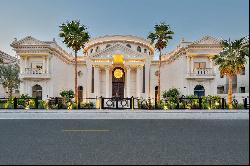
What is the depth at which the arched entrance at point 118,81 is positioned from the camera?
42.6 meters

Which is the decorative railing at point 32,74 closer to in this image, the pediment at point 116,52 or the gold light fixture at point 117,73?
the pediment at point 116,52

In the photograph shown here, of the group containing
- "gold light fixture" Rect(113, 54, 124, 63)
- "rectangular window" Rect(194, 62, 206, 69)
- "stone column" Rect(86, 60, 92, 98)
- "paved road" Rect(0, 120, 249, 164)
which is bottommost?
"paved road" Rect(0, 120, 249, 164)

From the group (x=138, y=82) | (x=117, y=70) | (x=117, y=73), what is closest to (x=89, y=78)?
(x=117, y=73)

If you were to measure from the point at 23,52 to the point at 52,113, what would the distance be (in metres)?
23.2

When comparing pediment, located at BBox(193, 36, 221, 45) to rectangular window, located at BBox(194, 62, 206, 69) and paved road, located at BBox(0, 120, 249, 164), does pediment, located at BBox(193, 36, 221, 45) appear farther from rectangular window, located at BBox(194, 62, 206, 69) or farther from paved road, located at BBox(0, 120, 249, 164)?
paved road, located at BBox(0, 120, 249, 164)

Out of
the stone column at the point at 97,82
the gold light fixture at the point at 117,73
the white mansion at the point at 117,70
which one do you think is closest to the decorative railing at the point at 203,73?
the white mansion at the point at 117,70

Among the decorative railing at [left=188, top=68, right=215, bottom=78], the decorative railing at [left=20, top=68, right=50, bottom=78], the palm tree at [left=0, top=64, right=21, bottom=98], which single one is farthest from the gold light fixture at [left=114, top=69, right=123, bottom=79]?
the palm tree at [left=0, top=64, right=21, bottom=98]

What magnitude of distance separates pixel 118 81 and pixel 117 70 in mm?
1983

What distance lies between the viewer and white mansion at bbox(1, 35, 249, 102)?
38500 millimetres

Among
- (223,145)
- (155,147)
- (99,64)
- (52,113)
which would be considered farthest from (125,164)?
(99,64)

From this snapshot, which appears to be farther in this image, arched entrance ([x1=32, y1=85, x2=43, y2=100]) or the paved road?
arched entrance ([x1=32, y1=85, x2=43, y2=100])

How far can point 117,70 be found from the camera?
42688mm

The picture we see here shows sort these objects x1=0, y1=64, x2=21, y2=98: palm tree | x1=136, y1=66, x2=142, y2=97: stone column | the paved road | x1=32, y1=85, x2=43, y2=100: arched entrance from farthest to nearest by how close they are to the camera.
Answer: x1=0, y1=64, x2=21, y2=98: palm tree → x1=32, y1=85, x2=43, y2=100: arched entrance → x1=136, y1=66, x2=142, y2=97: stone column → the paved road

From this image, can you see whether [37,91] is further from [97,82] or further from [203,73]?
[203,73]
